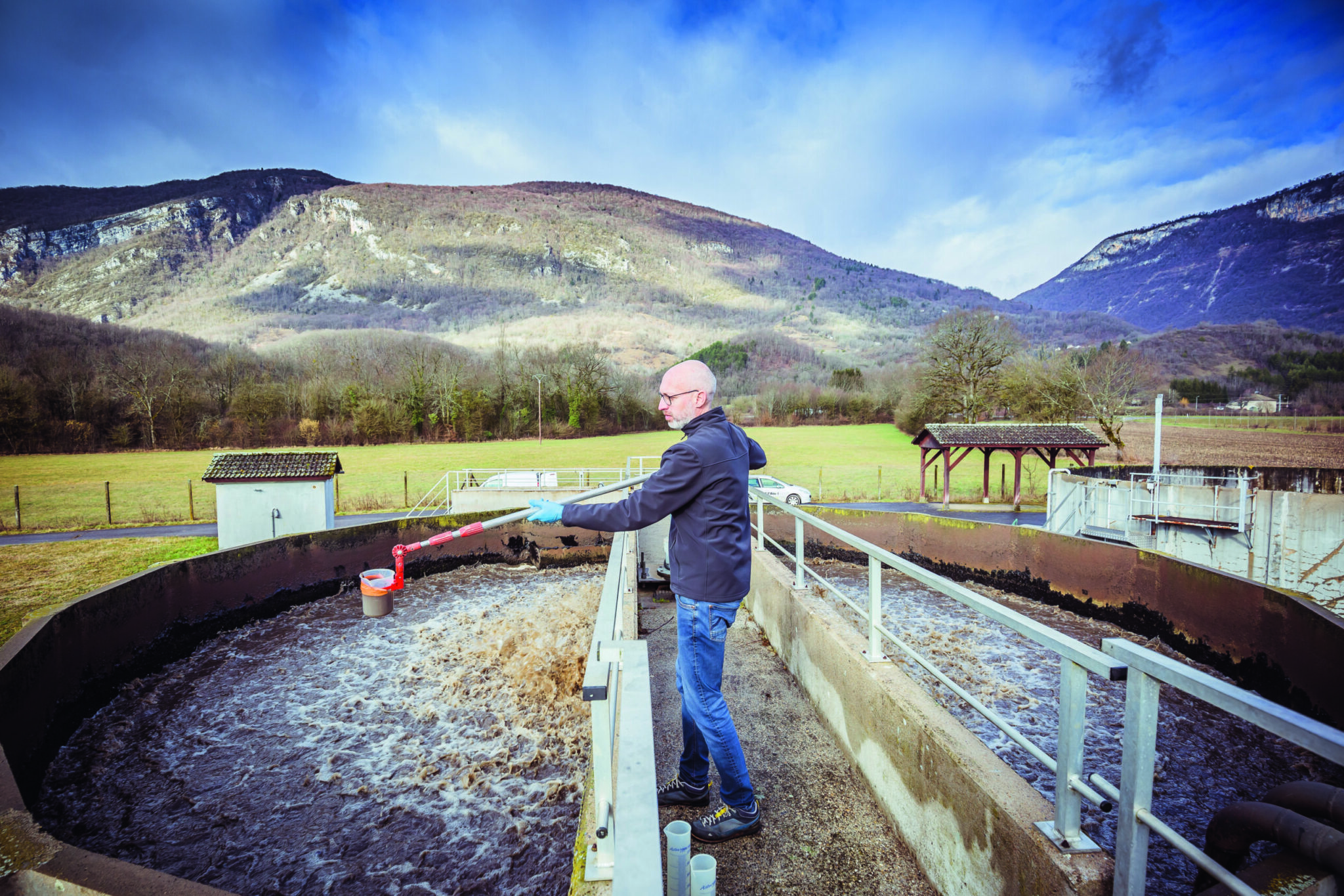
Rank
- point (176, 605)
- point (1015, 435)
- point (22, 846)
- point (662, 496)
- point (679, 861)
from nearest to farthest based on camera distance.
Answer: point (679, 861), point (22, 846), point (662, 496), point (176, 605), point (1015, 435)

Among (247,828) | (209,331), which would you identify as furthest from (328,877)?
(209,331)

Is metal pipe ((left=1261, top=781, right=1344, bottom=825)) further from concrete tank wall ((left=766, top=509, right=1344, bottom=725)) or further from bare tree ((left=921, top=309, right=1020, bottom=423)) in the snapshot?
bare tree ((left=921, top=309, right=1020, bottom=423))

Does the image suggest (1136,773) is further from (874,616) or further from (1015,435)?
(1015,435)

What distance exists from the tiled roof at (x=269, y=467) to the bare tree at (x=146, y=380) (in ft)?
78.5

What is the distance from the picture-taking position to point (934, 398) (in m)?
40.9

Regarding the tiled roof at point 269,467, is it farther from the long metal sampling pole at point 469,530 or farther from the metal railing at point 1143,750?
the metal railing at point 1143,750

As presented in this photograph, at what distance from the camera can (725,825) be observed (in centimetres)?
290

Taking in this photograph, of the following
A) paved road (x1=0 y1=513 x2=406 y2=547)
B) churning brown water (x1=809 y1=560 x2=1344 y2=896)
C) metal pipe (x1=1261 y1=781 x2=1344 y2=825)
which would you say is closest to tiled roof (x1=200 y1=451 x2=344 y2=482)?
paved road (x1=0 y1=513 x2=406 y2=547)

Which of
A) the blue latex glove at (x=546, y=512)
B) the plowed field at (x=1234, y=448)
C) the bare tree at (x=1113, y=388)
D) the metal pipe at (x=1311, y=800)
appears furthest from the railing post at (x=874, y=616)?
the bare tree at (x=1113, y=388)

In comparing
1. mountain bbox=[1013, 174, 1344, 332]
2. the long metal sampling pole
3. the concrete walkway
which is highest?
mountain bbox=[1013, 174, 1344, 332]

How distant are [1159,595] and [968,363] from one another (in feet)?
111

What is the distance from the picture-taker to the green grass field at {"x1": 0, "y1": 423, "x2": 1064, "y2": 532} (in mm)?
20875

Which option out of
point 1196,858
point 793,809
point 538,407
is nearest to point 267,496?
point 793,809

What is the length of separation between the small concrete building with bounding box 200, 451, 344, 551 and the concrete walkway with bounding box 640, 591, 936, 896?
42.8 ft
